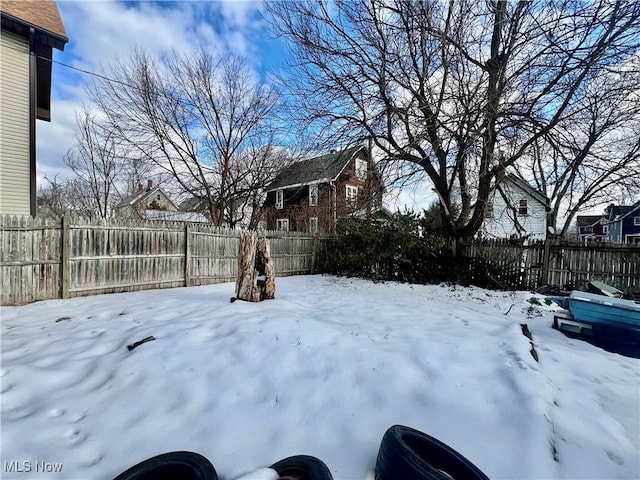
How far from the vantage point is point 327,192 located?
14.9m

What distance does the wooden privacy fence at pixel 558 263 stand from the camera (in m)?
6.93

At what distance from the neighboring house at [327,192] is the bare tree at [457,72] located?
130 centimetres

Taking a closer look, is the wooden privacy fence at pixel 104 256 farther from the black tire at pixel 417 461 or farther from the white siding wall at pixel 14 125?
the black tire at pixel 417 461

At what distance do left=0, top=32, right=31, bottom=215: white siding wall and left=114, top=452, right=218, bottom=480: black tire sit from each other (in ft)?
30.4

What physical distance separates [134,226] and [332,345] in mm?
5600

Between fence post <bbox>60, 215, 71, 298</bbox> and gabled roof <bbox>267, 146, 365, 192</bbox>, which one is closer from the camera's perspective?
fence post <bbox>60, 215, 71, 298</bbox>

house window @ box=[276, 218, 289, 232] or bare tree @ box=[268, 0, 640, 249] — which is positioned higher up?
bare tree @ box=[268, 0, 640, 249]

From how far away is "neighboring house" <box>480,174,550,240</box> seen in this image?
8.57 m

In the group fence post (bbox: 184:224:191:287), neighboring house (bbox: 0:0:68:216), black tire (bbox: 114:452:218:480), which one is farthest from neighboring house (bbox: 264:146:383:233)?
neighboring house (bbox: 0:0:68:216)

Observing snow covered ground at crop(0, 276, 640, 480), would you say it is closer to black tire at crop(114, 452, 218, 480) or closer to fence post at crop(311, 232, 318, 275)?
black tire at crop(114, 452, 218, 480)

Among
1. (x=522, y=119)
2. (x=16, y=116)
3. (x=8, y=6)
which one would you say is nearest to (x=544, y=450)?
(x=522, y=119)

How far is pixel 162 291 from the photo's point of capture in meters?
6.48

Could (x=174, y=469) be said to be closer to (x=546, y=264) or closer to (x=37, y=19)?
(x=546, y=264)

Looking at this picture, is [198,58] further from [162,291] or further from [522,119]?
[522,119]
